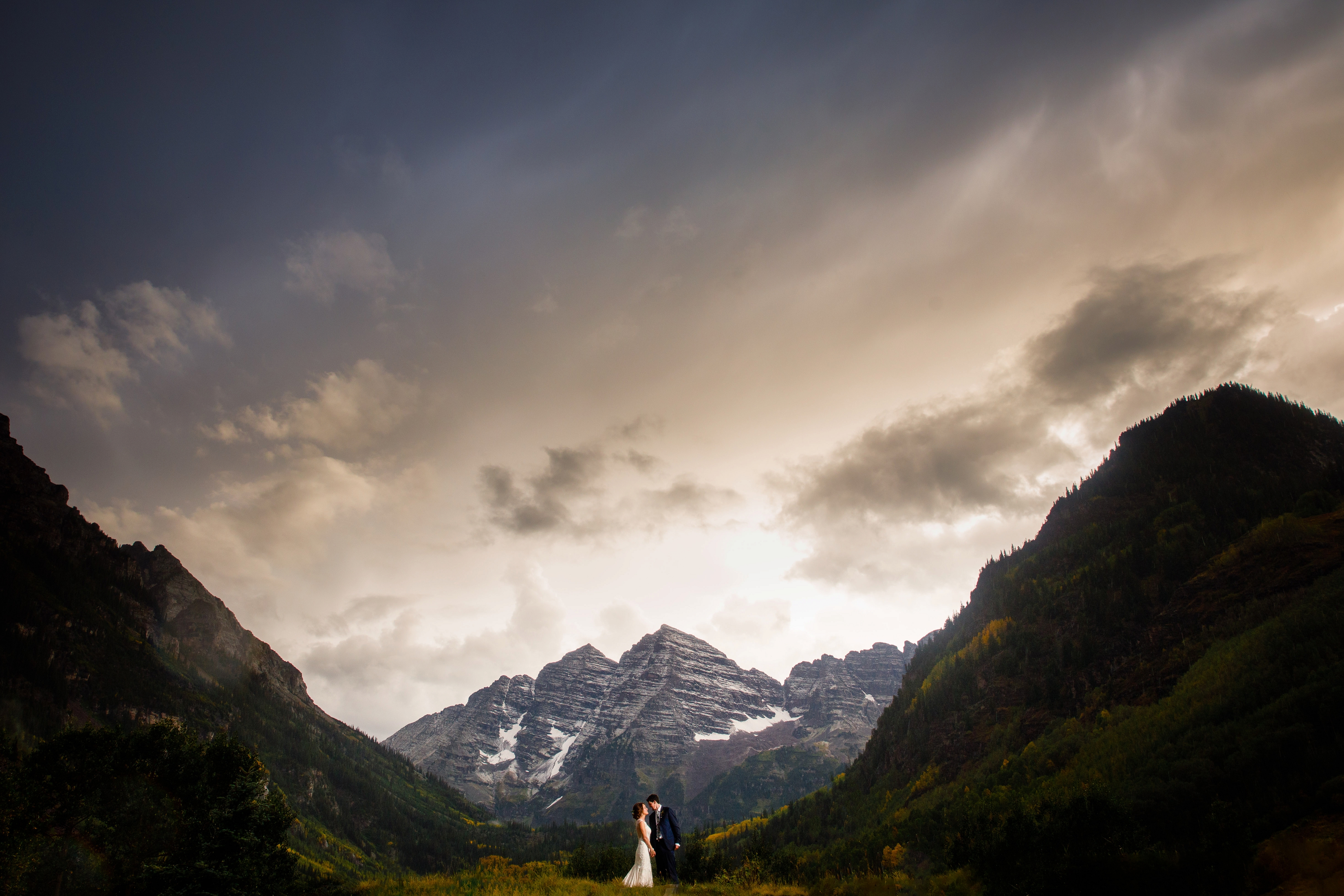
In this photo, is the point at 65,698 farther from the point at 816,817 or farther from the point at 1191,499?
the point at 1191,499

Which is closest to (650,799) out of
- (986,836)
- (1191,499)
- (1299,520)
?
(986,836)

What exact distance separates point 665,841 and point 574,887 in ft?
12.4

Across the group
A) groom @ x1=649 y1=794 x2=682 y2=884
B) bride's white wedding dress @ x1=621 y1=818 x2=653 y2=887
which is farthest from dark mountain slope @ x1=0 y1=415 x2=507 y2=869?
groom @ x1=649 y1=794 x2=682 y2=884

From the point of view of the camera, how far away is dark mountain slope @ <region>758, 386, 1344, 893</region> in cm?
2742

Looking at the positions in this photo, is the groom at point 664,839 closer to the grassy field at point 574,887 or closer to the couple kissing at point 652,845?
the couple kissing at point 652,845

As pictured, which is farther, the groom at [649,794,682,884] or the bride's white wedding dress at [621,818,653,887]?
the groom at [649,794,682,884]

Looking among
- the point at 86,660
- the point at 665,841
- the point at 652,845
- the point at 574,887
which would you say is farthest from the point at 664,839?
the point at 86,660

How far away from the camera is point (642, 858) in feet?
72.5

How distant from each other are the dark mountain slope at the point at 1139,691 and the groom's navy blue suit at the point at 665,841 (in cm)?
1298

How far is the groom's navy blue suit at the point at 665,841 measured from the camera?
22.3 metres

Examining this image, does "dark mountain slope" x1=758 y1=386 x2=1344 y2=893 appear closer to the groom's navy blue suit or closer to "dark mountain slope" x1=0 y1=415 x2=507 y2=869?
the groom's navy blue suit

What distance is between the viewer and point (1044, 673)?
289 ft

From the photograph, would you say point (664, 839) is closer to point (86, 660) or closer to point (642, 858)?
point (642, 858)

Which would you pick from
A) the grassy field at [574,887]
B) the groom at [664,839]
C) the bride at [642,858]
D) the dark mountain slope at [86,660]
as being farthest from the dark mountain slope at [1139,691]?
the dark mountain slope at [86,660]
